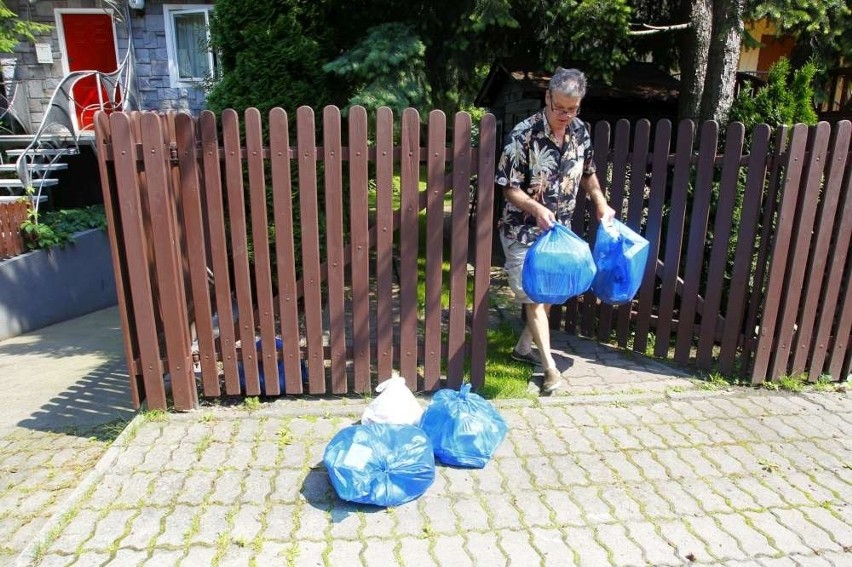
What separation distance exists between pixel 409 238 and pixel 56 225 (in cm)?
611

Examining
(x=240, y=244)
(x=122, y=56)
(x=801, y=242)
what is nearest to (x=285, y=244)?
(x=240, y=244)

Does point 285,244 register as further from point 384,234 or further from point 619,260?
point 619,260

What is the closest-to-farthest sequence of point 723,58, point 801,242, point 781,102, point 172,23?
1. point 801,242
2. point 781,102
3. point 723,58
4. point 172,23

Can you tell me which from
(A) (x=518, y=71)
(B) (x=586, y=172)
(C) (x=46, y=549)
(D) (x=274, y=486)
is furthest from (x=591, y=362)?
(A) (x=518, y=71)

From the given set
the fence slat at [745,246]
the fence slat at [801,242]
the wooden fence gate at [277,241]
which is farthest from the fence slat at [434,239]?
the fence slat at [801,242]

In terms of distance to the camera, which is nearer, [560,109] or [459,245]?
[560,109]

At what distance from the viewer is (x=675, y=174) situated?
3.84 m

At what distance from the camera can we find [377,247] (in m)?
3.39

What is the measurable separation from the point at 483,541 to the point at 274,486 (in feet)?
3.41

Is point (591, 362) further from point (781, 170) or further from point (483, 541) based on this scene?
point (483, 541)

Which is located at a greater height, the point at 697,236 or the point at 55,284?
the point at 697,236

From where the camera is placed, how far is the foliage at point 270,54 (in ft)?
16.0

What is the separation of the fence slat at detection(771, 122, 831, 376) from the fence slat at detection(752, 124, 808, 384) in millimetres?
36

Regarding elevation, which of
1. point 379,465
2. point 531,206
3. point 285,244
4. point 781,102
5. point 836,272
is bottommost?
point 379,465
